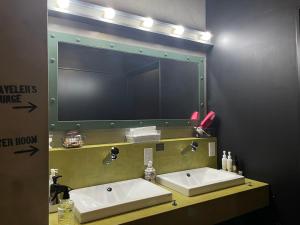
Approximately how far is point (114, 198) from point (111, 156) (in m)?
0.26

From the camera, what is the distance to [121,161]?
155 centimetres

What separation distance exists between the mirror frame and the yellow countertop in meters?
0.56

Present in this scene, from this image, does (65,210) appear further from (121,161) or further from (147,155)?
(147,155)

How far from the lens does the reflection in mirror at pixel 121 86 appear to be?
1510 millimetres

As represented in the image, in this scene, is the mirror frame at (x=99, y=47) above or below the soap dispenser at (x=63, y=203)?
above

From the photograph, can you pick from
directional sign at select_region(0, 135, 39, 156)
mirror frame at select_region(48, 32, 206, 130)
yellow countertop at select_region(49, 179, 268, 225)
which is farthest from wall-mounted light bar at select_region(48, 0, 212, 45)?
yellow countertop at select_region(49, 179, 268, 225)

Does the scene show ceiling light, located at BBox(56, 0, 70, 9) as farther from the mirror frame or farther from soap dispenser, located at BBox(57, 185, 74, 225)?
soap dispenser, located at BBox(57, 185, 74, 225)

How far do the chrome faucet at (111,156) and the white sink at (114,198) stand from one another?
0.15m

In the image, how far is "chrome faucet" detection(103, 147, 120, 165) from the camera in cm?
147

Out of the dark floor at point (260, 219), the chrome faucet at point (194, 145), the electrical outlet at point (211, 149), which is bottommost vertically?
the dark floor at point (260, 219)

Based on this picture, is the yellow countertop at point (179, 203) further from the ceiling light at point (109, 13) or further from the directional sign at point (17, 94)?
the ceiling light at point (109, 13)

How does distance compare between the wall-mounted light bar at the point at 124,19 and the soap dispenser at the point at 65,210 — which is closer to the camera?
the soap dispenser at the point at 65,210

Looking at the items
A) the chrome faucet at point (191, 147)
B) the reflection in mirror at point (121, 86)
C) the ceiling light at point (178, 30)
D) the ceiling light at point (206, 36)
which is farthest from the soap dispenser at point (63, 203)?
the ceiling light at point (206, 36)

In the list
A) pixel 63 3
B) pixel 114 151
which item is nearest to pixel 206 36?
pixel 63 3
